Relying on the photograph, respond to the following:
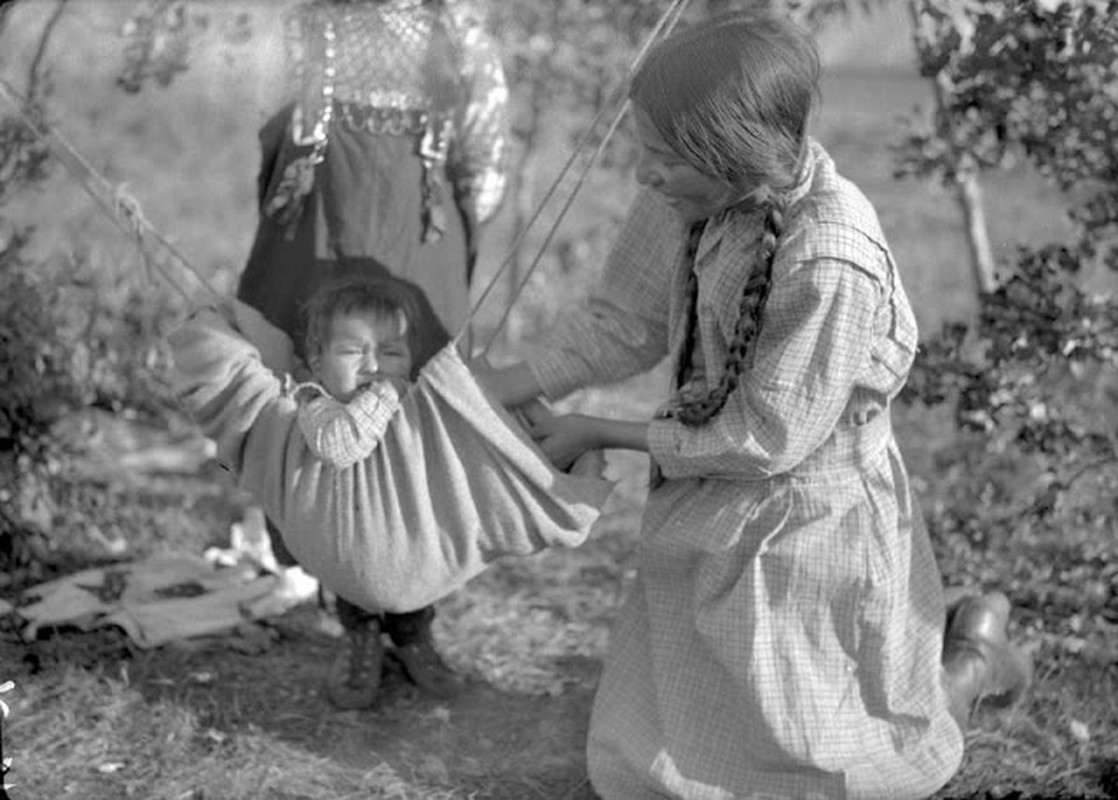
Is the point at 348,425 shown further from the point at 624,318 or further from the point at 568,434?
the point at 624,318

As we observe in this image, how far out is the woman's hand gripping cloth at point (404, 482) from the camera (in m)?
3.35

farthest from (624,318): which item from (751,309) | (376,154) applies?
(376,154)

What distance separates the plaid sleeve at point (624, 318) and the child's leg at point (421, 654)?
0.72 meters

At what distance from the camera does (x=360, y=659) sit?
3893 millimetres

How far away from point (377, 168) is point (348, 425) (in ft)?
2.46

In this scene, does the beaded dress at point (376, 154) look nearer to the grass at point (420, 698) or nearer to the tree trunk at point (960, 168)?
the grass at point (420, 698)

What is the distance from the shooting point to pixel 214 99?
11.1m

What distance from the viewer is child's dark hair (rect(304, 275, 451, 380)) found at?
3486 mm

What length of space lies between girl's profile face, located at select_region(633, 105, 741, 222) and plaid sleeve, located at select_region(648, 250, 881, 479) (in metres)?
0.18

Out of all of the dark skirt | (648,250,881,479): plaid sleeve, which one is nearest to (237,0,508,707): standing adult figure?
the dark skirt

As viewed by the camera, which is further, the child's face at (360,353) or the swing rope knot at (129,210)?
the swing rope knot at (129,210)

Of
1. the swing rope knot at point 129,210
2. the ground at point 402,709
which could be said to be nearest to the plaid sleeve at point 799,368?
the ground at point 402,709

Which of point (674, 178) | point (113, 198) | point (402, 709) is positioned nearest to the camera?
point (674, 178)

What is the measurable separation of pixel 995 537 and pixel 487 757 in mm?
1665
